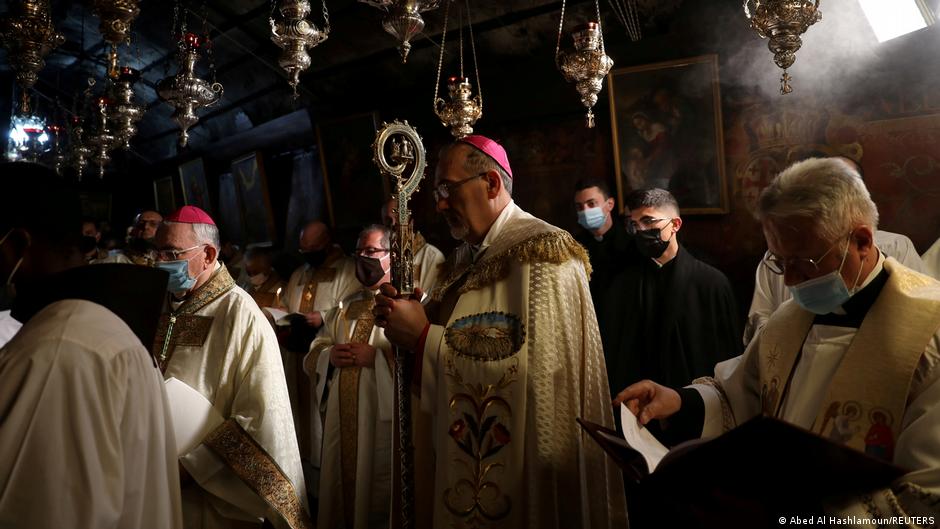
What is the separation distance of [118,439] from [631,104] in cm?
507

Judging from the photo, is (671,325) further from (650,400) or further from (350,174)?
(350,174)

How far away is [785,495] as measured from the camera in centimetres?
149

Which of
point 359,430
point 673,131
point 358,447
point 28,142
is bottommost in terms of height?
point 358,447

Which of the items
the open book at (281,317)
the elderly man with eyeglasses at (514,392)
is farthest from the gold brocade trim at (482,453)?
the open book at (281,317)

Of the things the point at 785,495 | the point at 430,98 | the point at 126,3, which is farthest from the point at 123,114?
the point at 785,495

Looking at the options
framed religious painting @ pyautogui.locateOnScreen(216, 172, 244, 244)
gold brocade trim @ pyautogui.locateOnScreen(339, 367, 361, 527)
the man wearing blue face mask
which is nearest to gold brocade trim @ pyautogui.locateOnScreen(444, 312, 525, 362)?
gold brocade trim @ pyautogui.locateOnScreen(339, 367, 361, 527)

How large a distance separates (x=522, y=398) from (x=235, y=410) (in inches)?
67.7

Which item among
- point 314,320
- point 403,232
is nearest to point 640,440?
point 403,232

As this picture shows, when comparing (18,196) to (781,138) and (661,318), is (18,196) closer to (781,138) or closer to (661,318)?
(661,318)

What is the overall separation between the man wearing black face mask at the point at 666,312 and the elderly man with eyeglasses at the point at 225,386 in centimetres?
230

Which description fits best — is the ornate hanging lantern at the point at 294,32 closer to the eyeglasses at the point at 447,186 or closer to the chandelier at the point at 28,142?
the eyeglasses at the point at 447,186

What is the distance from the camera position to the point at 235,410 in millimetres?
3357

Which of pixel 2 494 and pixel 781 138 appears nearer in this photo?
pixel 2 494

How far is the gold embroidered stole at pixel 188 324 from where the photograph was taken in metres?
3.56
